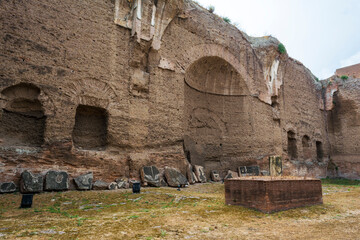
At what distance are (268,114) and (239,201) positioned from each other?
949cm

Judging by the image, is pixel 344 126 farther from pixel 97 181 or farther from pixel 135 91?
pixel 97 181

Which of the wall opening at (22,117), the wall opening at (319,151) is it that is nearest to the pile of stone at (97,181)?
the wall opening at (22,117)

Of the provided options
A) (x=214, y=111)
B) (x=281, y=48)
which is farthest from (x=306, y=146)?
(x=214, y=111)

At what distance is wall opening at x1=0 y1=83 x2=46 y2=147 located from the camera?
647cm

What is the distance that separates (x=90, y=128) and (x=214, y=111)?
6.49m

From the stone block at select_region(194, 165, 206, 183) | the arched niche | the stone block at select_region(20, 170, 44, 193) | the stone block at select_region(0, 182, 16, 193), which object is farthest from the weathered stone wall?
the stone block at select_region(0, 182, 16, 193)

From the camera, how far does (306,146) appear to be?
16.2 m

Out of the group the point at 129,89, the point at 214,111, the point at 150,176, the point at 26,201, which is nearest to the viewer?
the point at 26,201

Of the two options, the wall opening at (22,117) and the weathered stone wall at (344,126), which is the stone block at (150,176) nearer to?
the wall opening at (22,117)

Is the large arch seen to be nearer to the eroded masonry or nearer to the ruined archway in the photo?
the eroded masonry

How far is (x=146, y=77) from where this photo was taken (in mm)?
8930

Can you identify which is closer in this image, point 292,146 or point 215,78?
point 215,78

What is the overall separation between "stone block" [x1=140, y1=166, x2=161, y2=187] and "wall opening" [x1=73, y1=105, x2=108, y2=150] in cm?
142

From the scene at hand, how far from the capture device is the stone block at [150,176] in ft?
26.1
